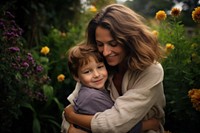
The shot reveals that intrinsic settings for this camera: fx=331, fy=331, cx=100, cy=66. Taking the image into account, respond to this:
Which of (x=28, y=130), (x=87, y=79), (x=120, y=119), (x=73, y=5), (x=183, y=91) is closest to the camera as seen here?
(x=120, y=119)

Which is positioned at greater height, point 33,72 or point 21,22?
point 21,22

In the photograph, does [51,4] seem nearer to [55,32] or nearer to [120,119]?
[55,32]

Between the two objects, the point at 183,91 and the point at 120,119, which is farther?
the point at 183,91

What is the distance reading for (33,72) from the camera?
11.0ft

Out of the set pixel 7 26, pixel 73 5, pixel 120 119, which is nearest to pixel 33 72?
pixel 7 26

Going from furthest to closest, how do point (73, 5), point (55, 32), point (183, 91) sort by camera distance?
point (73, 5), point (55, 32), point (183, 91)

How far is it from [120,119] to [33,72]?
148 centimetres

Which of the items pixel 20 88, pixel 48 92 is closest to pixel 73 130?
pixel 20 88

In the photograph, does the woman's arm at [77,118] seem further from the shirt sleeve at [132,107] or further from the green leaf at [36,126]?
the green leaf at [36,126]

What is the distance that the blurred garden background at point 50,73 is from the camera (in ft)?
8.36

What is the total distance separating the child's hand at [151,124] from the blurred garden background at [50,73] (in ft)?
0.68

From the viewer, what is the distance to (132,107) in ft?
7.07

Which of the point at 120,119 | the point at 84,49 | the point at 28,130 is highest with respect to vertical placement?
the point at 84,49

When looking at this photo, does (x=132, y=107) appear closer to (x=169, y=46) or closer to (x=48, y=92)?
(x=169, y=46)
